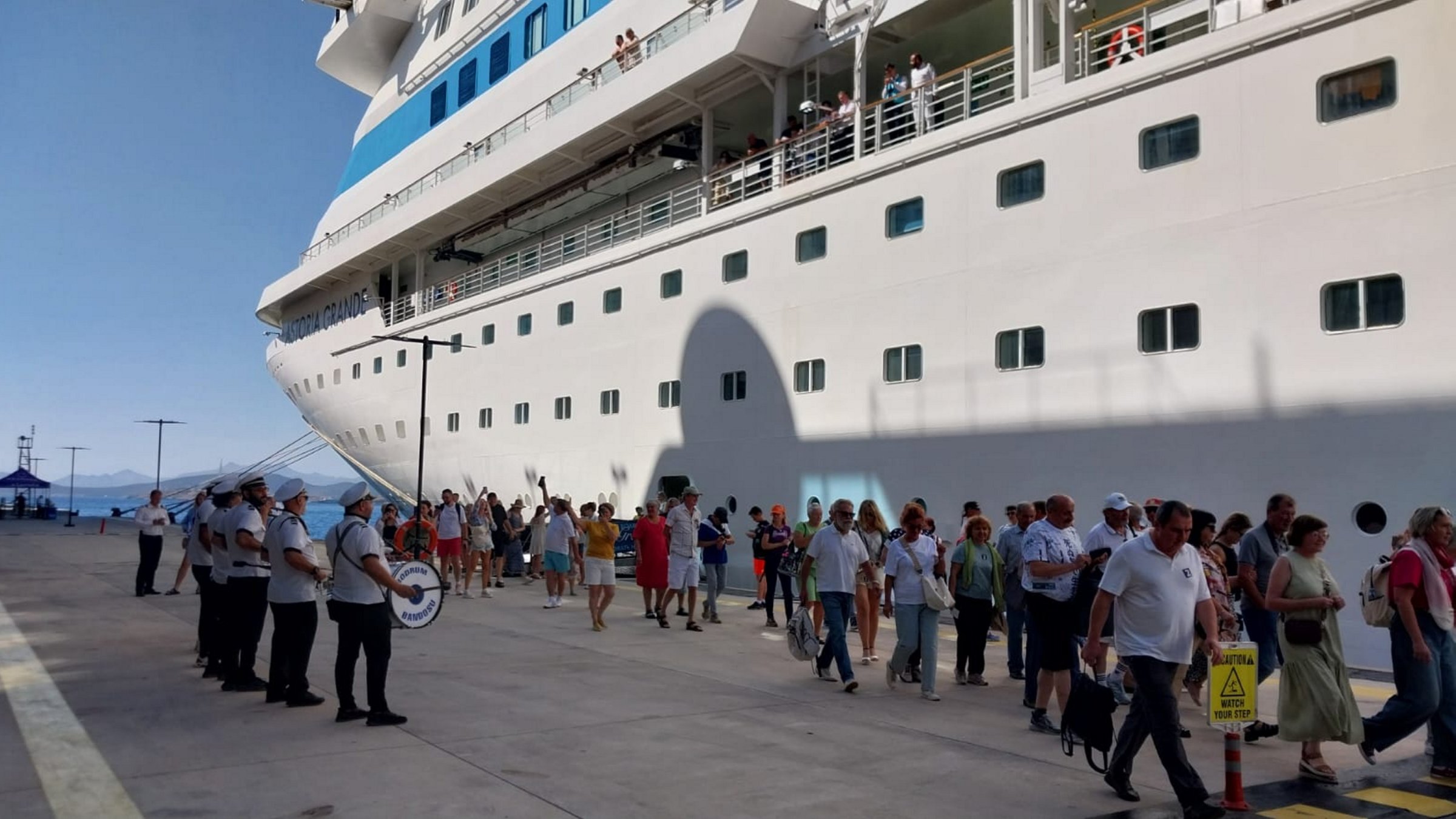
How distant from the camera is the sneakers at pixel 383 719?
673cm

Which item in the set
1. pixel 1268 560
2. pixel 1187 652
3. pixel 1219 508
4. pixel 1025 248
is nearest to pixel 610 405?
pixel 1025 248

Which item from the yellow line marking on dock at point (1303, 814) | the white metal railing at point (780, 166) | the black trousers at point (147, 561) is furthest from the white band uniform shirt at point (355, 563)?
the black trousers at point (147, 561)

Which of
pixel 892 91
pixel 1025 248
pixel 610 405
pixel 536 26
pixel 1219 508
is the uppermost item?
pixel 536 26

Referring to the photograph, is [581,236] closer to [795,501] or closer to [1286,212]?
[795,501]

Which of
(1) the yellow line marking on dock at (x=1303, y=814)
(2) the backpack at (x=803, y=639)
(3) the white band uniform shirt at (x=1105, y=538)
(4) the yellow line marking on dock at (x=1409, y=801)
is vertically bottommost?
(4) the yellow line marking on dock at (x=1409, y=801)

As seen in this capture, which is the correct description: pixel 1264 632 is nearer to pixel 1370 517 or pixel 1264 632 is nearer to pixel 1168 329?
pixel 1370 517

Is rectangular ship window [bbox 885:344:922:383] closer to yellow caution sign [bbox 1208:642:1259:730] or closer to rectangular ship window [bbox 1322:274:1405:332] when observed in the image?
rectangular ship window [bbox 1322:274:1405:332]

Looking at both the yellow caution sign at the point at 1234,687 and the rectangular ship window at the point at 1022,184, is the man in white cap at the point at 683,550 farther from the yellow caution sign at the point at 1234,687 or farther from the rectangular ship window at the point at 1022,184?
the yellow caution sign at the point at 1234,687

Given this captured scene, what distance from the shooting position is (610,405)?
20234 millimetres

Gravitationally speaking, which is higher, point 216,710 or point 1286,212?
point 1286,212

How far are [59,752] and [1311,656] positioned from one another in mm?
7005

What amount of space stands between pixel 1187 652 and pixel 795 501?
10.6 meters

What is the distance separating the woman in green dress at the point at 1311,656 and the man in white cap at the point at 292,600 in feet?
19.9

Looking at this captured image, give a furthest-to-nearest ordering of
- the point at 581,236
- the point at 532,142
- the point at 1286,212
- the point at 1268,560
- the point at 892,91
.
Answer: the point at 581,236, the point at 532,142, the point at 892,91, the point at 1286,212, the point at 1268,560
